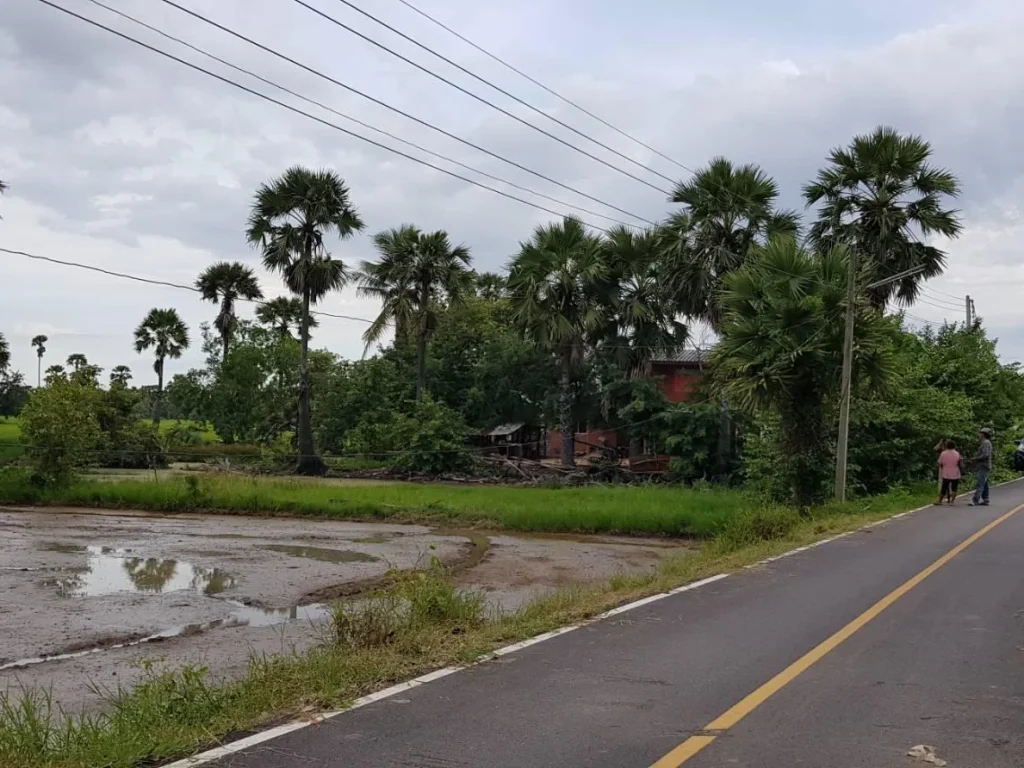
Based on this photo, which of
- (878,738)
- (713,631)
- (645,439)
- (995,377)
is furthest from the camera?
(645,439)

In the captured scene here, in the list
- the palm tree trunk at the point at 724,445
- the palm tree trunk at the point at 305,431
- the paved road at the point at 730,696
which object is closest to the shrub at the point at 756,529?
the paved road at the point at 730,696

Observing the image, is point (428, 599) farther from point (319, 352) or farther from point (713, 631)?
point (319, 352)

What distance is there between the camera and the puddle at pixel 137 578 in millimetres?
15703

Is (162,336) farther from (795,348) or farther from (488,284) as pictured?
(795,348)

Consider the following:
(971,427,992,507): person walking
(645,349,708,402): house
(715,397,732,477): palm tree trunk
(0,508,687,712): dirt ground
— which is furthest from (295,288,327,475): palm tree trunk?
(971,427,992,507): person walking

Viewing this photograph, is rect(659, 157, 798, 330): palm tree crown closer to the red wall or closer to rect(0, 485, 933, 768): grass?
the red wall

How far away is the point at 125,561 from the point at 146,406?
88394 mm

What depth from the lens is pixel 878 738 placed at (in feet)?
18.7

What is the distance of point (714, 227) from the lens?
113 feet

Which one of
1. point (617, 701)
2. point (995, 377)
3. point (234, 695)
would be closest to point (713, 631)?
point (617, 701)

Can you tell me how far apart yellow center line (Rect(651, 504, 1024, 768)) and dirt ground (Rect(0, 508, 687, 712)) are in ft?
12.1

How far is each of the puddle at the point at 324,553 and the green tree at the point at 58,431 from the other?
514 inches

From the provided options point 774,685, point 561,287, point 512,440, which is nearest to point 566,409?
point 561,287

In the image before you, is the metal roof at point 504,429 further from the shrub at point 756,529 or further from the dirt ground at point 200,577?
the shrub at point 756,529
